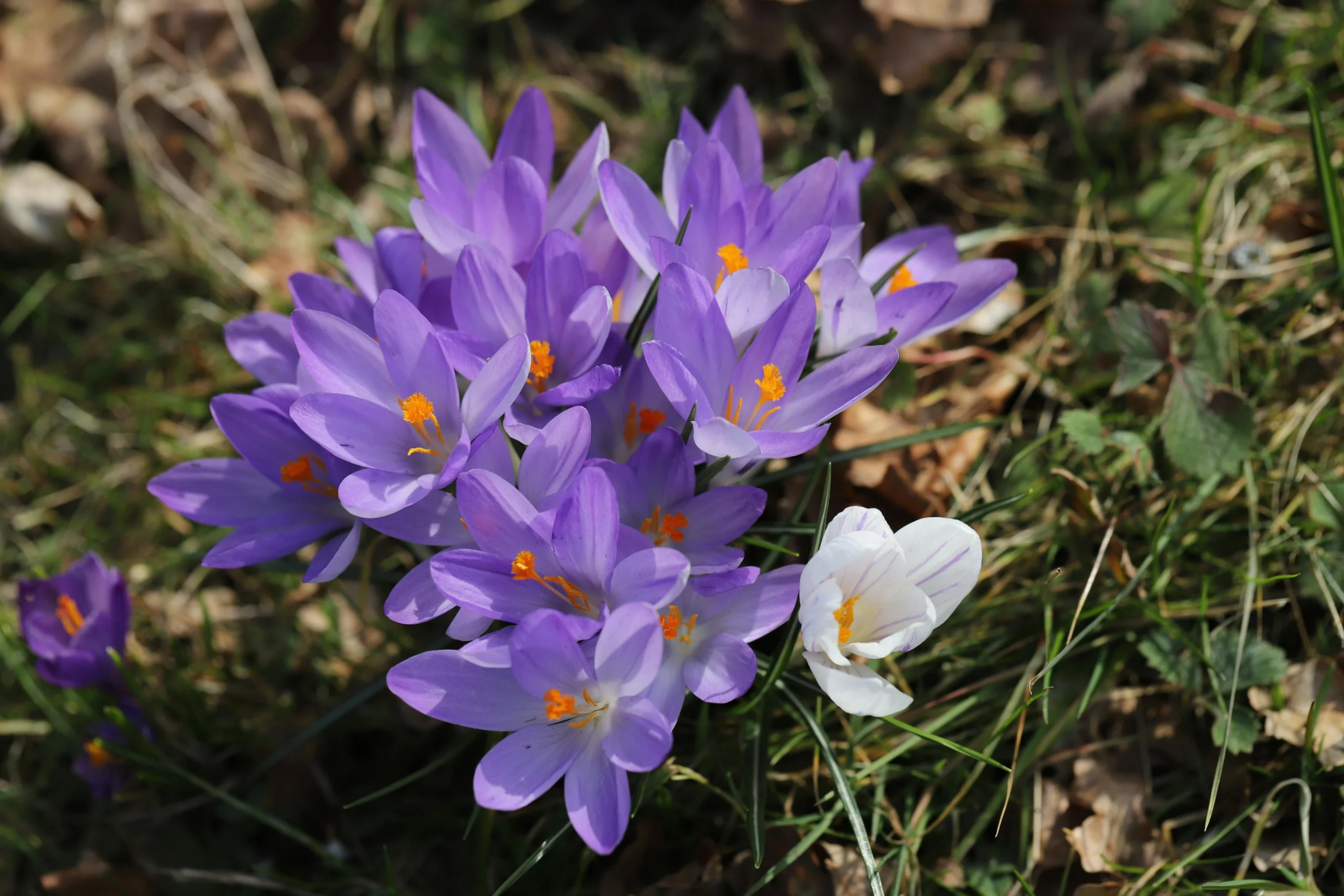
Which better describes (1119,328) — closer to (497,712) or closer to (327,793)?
(497,712)

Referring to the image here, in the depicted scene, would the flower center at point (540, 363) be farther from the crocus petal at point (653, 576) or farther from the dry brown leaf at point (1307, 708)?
the dry brown leaf at point (1307, 708)

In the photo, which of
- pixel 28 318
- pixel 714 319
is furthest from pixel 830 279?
pixel 28 318

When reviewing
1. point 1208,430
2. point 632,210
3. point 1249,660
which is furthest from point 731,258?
point 1249,660

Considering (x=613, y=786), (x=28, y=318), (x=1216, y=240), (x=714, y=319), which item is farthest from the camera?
(x=28, y=318)

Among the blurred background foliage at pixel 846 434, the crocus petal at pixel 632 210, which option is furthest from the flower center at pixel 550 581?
the crocus petal at pixel 632 210

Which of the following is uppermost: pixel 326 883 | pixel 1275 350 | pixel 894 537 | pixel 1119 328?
pixel 894 537

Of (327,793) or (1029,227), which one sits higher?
(1029,227)

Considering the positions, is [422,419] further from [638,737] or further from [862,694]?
[862,694]
